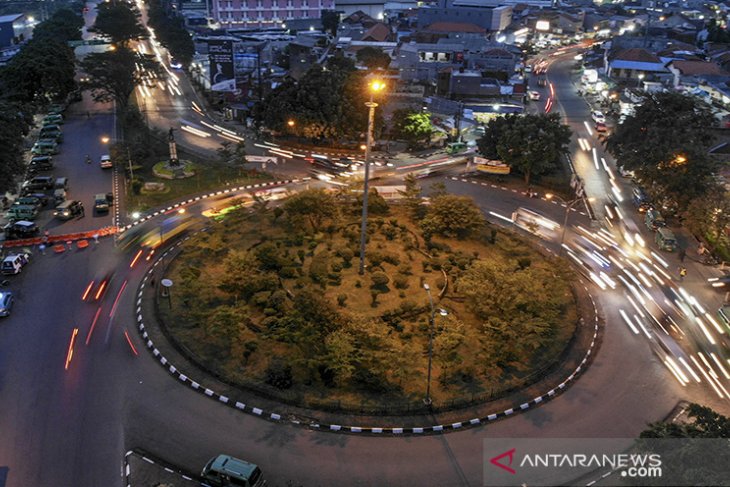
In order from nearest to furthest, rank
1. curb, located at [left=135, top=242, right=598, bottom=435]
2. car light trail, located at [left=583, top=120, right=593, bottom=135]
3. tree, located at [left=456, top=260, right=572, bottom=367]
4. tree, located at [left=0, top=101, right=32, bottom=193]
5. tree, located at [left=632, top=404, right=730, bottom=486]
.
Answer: tree, located at [left=632, top=404, right=730, bottom=486] → curb, located at [left=135, top=242, right=598, bottom=435] → tree, located at [left=456, top=260, right=572, bottom=367] → tree, located at [left=0, top=101, right=32, bottom=193] → car light trail, located at [left=583, top=120, right=593, bottom=135]

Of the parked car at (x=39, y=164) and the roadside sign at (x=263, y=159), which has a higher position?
the roadside sign at (x=263, y=159)

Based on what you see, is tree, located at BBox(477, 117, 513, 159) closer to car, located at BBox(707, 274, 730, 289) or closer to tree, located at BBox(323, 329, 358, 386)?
car, located at BBox(707, 274, 730, 289)

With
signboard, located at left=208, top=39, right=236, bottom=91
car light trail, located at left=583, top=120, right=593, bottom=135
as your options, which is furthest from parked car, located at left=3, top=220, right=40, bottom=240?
car light trail, located at left=583, top=120, right=593, bottom=135

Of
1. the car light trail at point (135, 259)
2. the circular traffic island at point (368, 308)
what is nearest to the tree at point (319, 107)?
the circular traffic island at point (368, 308)

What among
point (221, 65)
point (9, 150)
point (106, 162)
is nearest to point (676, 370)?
point (9, 150)

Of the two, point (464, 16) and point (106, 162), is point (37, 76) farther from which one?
point (464, 16)

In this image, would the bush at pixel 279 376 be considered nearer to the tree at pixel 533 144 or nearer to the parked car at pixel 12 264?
the parked car at pixel 12 264
